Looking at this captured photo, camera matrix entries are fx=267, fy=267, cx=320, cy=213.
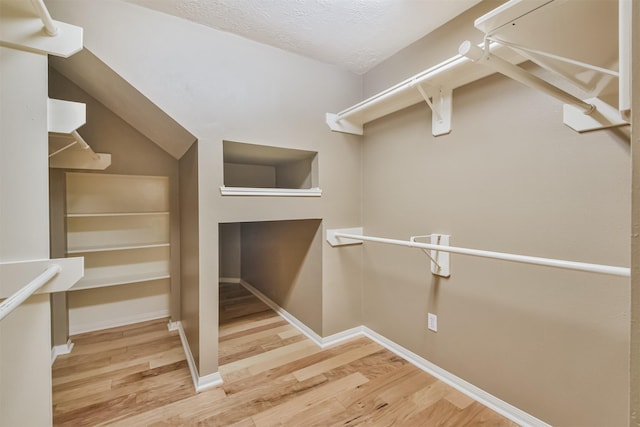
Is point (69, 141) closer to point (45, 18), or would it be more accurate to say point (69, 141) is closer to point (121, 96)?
point (121, 96)

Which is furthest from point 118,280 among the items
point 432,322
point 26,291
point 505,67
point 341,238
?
point 505,67

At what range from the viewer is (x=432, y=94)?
1.69m

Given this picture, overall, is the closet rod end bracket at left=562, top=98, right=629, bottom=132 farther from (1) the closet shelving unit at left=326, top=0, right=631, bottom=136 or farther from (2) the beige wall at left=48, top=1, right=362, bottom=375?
(2) the beige wall at left=48, top=1, right=362, bottom=375

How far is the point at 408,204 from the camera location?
1905mm

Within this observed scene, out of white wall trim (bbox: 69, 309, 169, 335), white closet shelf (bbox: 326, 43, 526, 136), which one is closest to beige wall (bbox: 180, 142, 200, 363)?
white wall trim (bbox: 69, 309, 169, 335)

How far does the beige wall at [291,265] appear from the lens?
221 centimetres

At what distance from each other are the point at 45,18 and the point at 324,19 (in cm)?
129

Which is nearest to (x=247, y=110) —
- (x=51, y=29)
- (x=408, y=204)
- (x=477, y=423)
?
(x=51, y=29)

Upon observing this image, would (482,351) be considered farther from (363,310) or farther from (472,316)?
(363,310)

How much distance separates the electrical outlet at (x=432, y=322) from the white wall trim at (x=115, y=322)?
2.49 metres

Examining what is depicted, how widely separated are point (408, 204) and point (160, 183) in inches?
91.1

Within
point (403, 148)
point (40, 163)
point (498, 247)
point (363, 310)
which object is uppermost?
point (403, 148)

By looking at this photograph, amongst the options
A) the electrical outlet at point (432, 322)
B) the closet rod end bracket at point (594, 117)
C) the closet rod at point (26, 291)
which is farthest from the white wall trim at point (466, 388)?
the closet rod at point (26, 291)

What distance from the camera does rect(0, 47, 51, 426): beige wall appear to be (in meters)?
0.92
